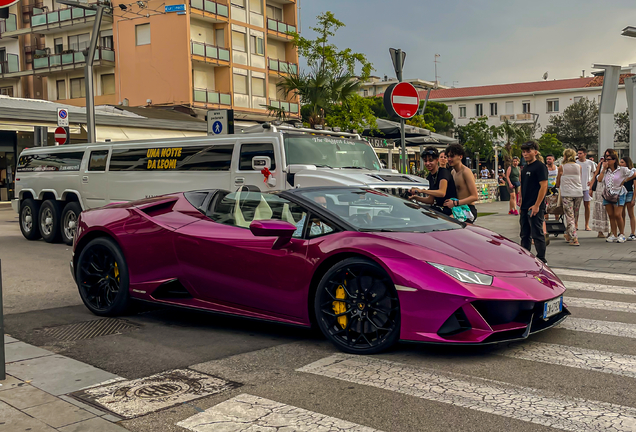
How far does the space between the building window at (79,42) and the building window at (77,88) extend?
1.99 metres

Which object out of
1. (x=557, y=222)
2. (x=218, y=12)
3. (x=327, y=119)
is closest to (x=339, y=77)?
(x=327, y=119)

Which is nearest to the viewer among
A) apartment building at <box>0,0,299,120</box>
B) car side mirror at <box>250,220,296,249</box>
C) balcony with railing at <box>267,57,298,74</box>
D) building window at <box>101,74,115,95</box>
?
car side mirror at <box>250,220,296,249</box>

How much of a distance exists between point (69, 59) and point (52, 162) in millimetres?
30885

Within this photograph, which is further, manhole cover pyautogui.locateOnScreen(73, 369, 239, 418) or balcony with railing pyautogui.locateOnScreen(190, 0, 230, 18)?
balcony with railing pyautogui.locateOnScreen(190, 0, 230, 18)

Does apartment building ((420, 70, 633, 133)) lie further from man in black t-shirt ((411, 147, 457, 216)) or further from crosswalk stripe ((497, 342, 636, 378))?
crosswalk stripe ((497, 342, 636, 378))

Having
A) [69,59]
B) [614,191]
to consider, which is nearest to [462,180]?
[614,191]

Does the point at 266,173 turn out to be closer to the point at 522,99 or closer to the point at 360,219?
the point at 360,219

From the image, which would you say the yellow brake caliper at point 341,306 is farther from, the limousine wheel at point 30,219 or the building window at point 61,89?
the building window at point 61,89

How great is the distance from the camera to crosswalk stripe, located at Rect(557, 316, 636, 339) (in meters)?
5.34

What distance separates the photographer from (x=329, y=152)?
36.1ft

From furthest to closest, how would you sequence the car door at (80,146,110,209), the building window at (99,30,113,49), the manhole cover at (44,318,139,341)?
the building window at (99,30,113,49) < the car door at (80,146,110,209) < the manhole cover at (44,318,139,341)

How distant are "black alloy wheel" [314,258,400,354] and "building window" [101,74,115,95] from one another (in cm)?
4011

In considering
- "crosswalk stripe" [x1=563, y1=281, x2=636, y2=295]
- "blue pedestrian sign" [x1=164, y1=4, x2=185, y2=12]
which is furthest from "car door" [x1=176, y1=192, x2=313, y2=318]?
"blue pedestrian sign" [x1=164, y1=4, x2=185, y2=12]

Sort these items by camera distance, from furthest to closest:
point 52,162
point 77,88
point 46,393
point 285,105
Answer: point 285,105 → point 77,88 → point 52,162 → point 46,393
